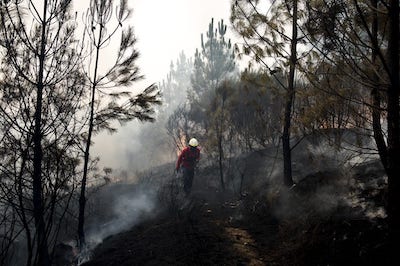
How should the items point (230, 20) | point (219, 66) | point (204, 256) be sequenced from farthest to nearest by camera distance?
point (219, 66) < point (230, 20) < point (204, 256)

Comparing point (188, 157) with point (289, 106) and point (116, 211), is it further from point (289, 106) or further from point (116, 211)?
point (116, 211)

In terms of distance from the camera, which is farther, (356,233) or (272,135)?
(272,135)

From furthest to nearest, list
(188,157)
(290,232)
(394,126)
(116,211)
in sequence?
(116,211) < (188,157) < (290,232) < (394,126)

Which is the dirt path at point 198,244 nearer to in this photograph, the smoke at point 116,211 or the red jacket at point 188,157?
the smoke at point 116,211

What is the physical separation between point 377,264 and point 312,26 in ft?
9.66

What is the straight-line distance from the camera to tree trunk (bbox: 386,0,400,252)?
11.3ft

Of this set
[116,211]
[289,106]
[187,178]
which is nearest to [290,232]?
[289,106]

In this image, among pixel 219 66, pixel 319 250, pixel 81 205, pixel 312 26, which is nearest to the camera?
pixel 312 26

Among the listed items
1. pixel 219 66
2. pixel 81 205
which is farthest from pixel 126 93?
pixel 219 66

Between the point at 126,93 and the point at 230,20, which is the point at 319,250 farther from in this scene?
the point at 126,93

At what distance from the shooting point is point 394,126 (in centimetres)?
360

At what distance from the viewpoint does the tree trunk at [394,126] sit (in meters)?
3.46

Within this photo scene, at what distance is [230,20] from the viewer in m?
7.30

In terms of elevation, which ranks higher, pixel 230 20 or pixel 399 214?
pixel 230 20
